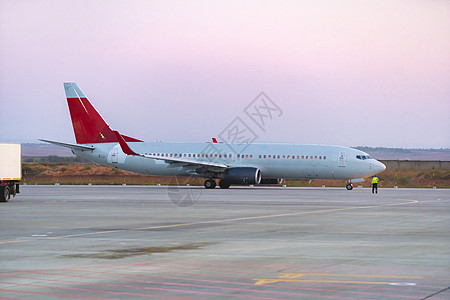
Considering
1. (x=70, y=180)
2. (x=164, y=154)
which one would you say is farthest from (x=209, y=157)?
(x=70, y=180)

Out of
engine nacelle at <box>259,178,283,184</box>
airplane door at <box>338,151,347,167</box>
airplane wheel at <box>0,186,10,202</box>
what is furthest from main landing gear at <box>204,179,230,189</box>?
airplane wheel at <box>0,186,10,202</box>

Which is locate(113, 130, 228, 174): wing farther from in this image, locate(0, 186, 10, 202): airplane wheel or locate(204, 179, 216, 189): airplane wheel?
locate(0, 186, 10, 202): airplane wheel

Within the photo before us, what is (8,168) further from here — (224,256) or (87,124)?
(87,124)

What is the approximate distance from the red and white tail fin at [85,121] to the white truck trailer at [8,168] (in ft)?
84.9

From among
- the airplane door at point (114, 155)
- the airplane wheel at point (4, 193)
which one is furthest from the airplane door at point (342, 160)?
the airplane wheel at point (4, 193)

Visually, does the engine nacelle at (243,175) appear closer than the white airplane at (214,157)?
Yes

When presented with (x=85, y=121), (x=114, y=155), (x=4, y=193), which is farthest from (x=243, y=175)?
(x=4, y=193)

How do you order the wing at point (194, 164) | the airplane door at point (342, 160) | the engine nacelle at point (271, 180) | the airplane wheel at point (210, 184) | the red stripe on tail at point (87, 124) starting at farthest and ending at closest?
the red stripe on tail at point (87, 124)
the engine nacelle at point (271, 180)
the airplane wheel at point (210, 184)
the wing at point (194, 164)
the airplane door at point (342, 160)

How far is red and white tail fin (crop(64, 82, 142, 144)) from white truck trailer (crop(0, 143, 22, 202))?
25.9 m

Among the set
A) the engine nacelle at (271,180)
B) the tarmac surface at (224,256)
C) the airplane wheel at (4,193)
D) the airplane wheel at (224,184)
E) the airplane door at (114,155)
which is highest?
the airplane door at (114,155)

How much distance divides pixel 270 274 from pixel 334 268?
4.80 ft

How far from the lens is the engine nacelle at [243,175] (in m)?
58.2

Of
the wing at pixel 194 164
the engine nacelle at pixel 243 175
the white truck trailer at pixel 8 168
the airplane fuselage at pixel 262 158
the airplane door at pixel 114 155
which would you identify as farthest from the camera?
the airplane door at pixel 114 155

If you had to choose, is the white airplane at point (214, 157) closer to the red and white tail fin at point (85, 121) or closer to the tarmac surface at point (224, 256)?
the red and white tail fin at point (85, 121)
